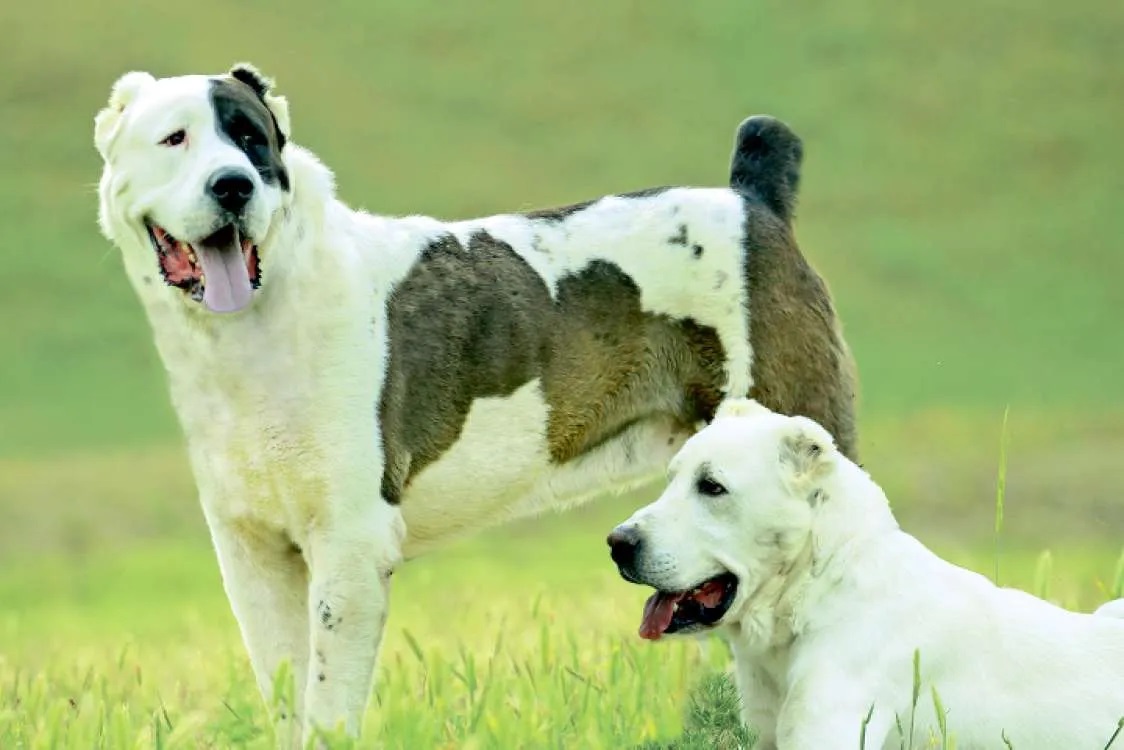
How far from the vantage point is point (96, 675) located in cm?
762

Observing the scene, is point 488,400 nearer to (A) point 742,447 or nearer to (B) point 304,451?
(B) point 304,451

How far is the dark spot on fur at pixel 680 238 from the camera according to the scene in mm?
6848

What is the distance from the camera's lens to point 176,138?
582 cm

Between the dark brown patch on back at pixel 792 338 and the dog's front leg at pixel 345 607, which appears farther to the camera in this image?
the dark brown patch on back at pixel 792 338

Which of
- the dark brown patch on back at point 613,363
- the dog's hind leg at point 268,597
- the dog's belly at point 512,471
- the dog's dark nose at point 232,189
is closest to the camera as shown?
the dog's dark nose at point 232,189

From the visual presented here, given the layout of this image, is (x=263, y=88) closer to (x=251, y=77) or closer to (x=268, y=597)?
(x=251, y=77)

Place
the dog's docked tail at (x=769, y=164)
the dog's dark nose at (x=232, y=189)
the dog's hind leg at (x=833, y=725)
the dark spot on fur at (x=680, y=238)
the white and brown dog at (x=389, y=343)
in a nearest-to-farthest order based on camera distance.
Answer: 1. the dog's hind leg at (x=833, y=725)
2. the dog's dark nose at (x=232, y=189)
3. the white and brown dog at (x=389, y=343)
4. the dark spot on fur at (x=680, y=238)
5. the dog's docked tail at (x=769, y=164)

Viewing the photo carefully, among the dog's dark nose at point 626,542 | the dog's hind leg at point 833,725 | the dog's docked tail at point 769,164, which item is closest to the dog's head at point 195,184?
the dog's dark nose at point 626,542

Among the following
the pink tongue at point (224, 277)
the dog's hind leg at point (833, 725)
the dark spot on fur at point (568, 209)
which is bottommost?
the dog's hind leg at point (833, 725)

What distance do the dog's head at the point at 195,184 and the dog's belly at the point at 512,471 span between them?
3.34 feet

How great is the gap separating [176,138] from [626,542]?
194 cm

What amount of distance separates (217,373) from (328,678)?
1067 mm

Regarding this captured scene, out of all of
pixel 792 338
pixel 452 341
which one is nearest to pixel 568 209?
pixel 452 341

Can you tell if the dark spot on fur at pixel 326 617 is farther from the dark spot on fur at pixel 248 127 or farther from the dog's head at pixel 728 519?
the dark spot on fur at pixel 248 127
